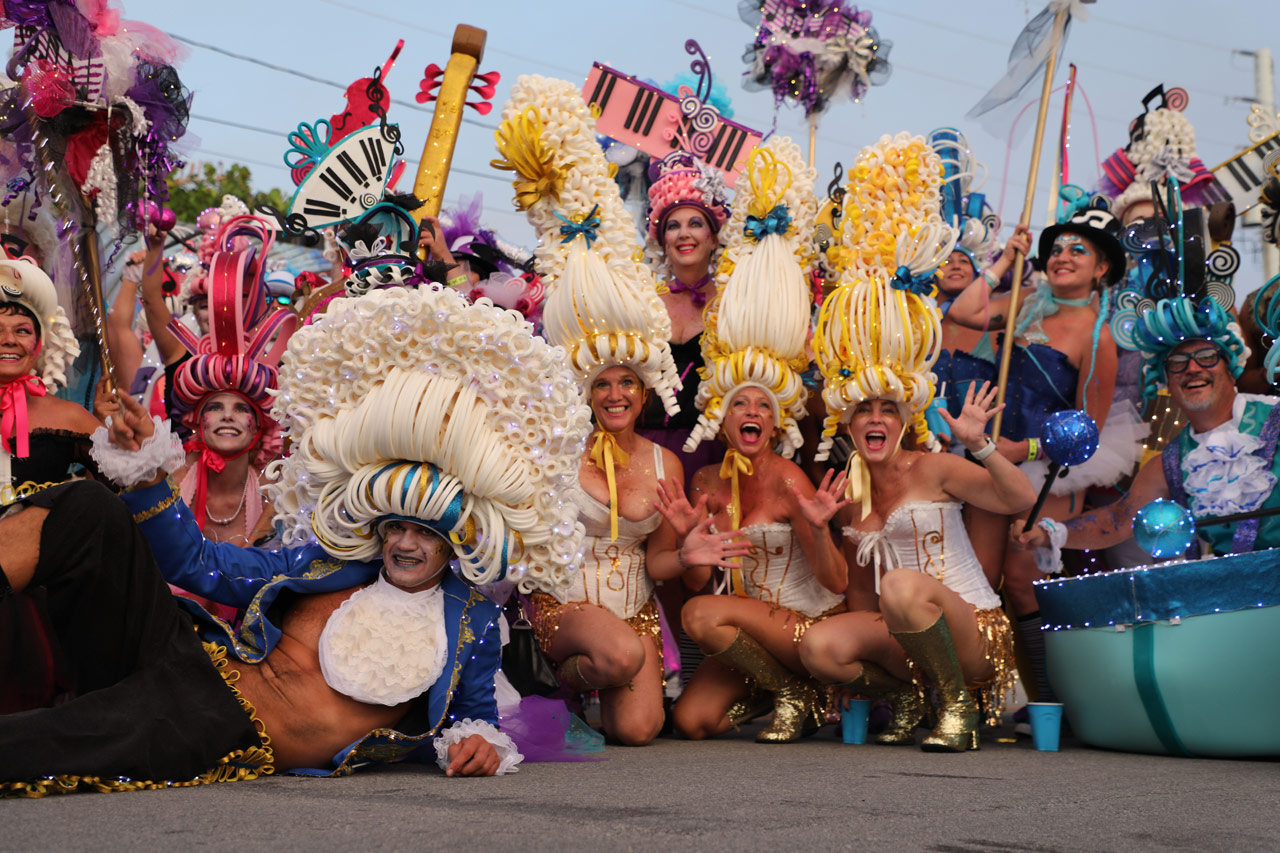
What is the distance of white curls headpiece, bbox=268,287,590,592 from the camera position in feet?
10.4

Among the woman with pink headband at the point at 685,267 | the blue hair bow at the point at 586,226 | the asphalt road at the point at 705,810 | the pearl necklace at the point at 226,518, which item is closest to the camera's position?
the asphalt road at the point at 705,810

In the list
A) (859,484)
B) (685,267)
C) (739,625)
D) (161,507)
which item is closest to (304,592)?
(161,507)

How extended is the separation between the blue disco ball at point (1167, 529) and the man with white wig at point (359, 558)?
1945mm

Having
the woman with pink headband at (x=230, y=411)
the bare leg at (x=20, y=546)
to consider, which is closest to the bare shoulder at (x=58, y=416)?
the woman with pink headband at (x=230, y=411)

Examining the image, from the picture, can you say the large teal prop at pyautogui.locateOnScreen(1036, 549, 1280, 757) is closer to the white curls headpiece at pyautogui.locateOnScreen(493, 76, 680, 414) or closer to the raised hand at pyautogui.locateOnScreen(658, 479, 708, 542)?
the raised hand at pyautogui.locateOnScreen(658, 479, 708, 542)

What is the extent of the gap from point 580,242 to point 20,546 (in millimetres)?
2501

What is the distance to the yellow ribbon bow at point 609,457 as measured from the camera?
4.54 metres

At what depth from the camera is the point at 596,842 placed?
87.0 inches

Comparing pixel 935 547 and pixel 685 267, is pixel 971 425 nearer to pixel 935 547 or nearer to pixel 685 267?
pixel 935 547

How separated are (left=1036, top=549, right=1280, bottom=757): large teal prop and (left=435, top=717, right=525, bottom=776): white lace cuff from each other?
2003mm

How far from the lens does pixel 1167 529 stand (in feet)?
13.2

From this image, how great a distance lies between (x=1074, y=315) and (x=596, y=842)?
13.3 feet

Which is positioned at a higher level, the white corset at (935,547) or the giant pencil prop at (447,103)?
the giant pencil prop at (447,103)

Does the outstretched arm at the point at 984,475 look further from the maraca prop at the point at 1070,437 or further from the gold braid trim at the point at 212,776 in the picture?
the gold braid trim at the point at 212,776
